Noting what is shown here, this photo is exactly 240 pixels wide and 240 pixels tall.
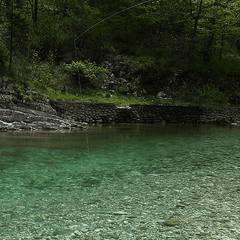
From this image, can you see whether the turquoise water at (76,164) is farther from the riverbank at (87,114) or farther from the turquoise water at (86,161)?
the riverbank at (87,114)

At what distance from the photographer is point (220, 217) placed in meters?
3.35

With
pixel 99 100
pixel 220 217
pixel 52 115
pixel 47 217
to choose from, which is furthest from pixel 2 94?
pixel 220 217

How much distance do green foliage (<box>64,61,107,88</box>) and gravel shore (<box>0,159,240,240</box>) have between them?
655 inches

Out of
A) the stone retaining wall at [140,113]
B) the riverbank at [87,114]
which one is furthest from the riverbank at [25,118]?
the stone retaining wall at [140,113]

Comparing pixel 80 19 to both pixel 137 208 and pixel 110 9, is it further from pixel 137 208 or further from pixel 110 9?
pixel 137 208

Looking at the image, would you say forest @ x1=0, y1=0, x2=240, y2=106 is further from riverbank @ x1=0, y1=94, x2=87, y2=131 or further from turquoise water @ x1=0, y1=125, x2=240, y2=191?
turquoise water @ x1=0, y1=125, x2=240, y2=191

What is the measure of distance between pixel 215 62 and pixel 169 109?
322 inches

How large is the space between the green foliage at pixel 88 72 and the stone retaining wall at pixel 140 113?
350 cm

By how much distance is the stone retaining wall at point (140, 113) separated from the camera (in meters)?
17.7

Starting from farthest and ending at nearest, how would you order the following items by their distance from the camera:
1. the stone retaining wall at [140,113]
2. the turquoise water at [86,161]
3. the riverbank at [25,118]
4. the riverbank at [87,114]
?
the stone retaining wall at [140,113]
the riverbank at [87,114]
the riverbank at [25,118]
the turquoise water at [86,161]

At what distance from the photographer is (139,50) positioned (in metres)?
25.0

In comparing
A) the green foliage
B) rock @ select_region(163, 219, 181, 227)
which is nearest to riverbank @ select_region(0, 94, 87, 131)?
the green foliage

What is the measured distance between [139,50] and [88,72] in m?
6.15

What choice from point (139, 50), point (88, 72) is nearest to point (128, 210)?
point (88, 72)
